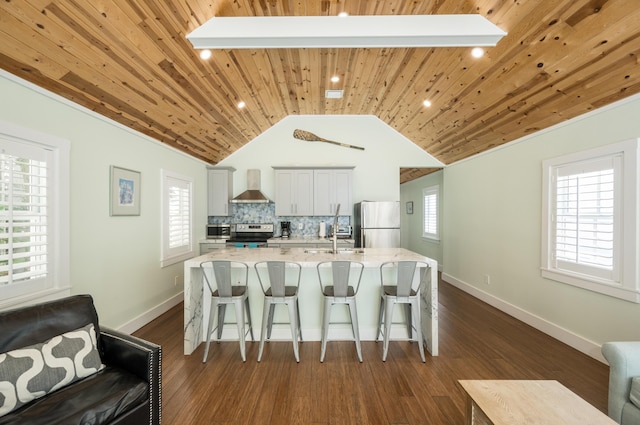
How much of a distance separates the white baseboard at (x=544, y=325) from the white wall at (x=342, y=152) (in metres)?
2.36

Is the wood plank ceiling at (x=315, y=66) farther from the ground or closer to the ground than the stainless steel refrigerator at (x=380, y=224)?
farther from the ground

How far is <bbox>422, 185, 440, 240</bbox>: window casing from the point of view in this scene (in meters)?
6.49

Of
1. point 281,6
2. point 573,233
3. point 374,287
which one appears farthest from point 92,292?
point 573,233

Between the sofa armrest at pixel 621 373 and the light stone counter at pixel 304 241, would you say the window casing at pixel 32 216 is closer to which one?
the light stone counter at pixel 304 241

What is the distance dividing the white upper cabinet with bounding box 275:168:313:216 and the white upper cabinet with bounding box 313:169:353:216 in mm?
115

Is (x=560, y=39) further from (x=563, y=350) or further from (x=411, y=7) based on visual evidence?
(x=563, y=350)

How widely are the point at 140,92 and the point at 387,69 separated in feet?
8.97

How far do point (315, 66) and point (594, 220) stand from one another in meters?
3.40

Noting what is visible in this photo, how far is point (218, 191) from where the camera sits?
17.9ft

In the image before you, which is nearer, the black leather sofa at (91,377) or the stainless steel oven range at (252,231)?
the black leather sofa at (91,377)

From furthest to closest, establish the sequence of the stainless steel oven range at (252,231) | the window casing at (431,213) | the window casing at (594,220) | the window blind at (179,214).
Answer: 1. the window casing at (431,213)
2. the stainless steel oven range at (252,231)
3. the window blind at (179,214)
4. the window casing at (594,220)

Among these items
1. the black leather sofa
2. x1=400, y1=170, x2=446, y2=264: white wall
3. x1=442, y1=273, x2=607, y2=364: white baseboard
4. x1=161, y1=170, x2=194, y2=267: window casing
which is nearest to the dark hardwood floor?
x1=442, y1=273, x2=607, y2=364: white baseboard

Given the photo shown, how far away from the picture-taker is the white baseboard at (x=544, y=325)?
2.78 m

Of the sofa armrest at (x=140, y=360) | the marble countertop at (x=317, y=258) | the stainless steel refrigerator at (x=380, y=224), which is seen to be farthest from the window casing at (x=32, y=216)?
the stainless steel refrigerator at (x=380, y=224)
